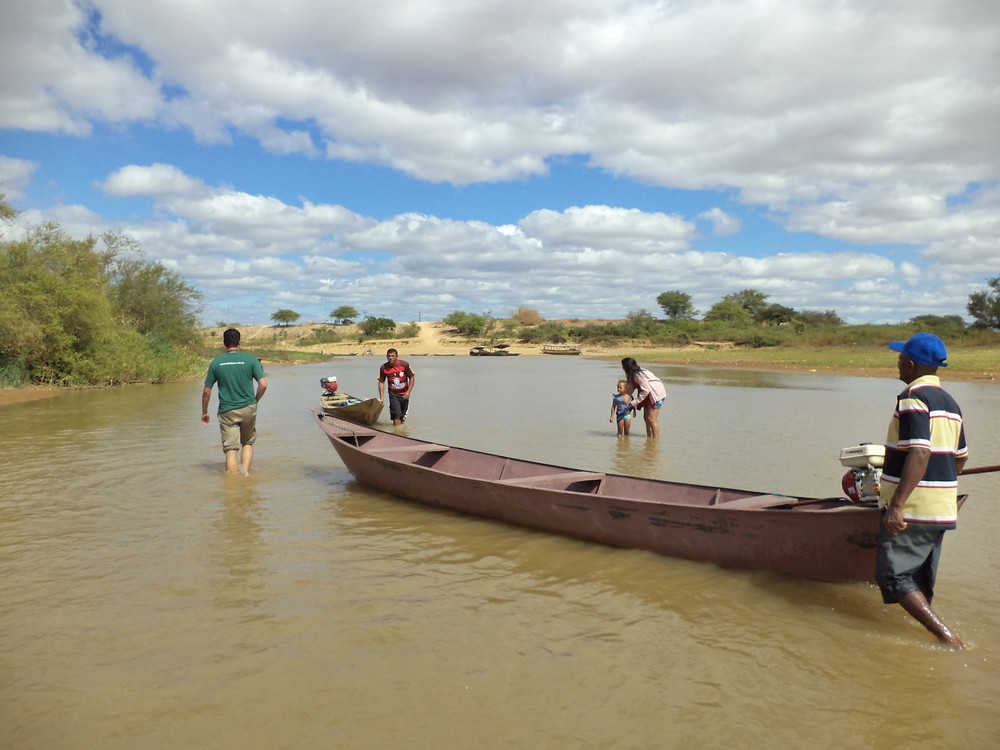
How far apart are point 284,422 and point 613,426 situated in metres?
7.47

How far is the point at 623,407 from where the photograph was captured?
1253 centimetres

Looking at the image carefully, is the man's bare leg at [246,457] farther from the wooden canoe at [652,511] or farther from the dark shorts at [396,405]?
the dark shorts at [396,405]

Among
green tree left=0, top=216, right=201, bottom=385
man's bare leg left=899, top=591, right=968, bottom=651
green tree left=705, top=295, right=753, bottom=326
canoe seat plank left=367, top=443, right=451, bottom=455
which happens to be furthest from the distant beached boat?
man's bare leg left=899, top=591, right=968, bottom=651

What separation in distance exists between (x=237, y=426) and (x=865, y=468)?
7.26 m

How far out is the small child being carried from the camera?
12297mm

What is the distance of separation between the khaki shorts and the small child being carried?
628cm

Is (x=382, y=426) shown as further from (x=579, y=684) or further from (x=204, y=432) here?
(x=579, y=684)

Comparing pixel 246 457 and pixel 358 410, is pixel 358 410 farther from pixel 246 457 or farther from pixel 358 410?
pixel 246 457

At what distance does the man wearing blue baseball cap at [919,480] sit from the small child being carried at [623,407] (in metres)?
7.94

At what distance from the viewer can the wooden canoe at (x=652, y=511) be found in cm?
489

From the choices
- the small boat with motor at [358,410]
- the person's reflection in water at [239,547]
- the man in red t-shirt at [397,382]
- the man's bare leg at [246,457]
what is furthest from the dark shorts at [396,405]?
the person's reflection in water at [239,547]

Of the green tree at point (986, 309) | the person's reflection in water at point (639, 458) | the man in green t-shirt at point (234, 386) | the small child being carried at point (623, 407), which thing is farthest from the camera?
the green tree at point (986, 309)

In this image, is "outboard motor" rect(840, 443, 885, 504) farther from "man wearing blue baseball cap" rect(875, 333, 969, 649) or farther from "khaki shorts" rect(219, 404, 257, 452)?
"khaki shorts" rect(219, 404, 257, 452)

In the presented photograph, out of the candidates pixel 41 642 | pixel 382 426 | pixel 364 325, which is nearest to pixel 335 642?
pixel 41 642
